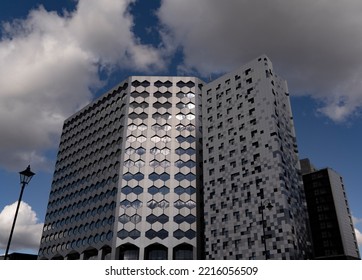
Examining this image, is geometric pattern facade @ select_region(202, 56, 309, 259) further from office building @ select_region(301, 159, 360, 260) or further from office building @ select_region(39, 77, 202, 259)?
office building @ select_region(301, 159, 360, 260)

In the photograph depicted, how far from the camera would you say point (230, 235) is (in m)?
58.4

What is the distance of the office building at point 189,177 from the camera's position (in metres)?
57.0

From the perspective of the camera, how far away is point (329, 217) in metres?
69.6

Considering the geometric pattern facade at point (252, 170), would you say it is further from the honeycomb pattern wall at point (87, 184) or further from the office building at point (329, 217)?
the honeycomb pattern wall at point (87, 184)

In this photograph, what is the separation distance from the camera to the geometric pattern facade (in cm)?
5403

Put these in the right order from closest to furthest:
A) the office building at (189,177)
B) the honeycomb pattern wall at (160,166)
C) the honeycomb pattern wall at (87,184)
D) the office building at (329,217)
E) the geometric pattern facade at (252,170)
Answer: the geometric pattern facade at (252,170)
the office building at (189,177)
the honeycomb pattern wall at (160,166)
the office building at (329,217)
the honeycomb pattern wall at (87,184)

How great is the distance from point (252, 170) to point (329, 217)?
75.8 ft

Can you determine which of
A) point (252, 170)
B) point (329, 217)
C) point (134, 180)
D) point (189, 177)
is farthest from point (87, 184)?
point (329, 217)

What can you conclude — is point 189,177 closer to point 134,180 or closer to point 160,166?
point 160,166

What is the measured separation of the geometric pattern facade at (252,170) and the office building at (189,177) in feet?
0.63

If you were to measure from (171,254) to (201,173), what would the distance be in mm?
18061

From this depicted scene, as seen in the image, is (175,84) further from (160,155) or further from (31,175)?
(31,175)

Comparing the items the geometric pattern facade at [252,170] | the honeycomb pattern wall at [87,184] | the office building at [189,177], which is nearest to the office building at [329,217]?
the geometric pattern facade at [252,170]
